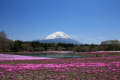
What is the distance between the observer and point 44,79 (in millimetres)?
9336

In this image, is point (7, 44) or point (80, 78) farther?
point (7, 44)

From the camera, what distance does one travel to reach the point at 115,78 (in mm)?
9625

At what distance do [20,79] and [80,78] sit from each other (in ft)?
13.2

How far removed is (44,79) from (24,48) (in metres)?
75.5

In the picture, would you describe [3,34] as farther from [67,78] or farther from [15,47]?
[67,78]

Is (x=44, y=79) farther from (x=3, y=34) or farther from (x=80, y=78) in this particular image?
(x=3, y=34)

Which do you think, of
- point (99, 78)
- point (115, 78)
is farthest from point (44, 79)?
point (115, 78)

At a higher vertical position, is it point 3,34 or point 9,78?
point 3,34

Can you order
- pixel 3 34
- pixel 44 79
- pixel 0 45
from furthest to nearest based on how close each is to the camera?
pixel 3 34
pixel 0 45
pixel 44 79


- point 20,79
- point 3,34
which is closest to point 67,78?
point 20,79

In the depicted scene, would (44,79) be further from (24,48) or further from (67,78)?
(24,48)

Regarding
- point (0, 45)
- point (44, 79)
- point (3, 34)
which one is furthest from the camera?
point (3, 34)

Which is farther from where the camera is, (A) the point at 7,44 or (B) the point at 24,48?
(B) the point at 24,48

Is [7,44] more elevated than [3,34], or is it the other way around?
[3,34]
